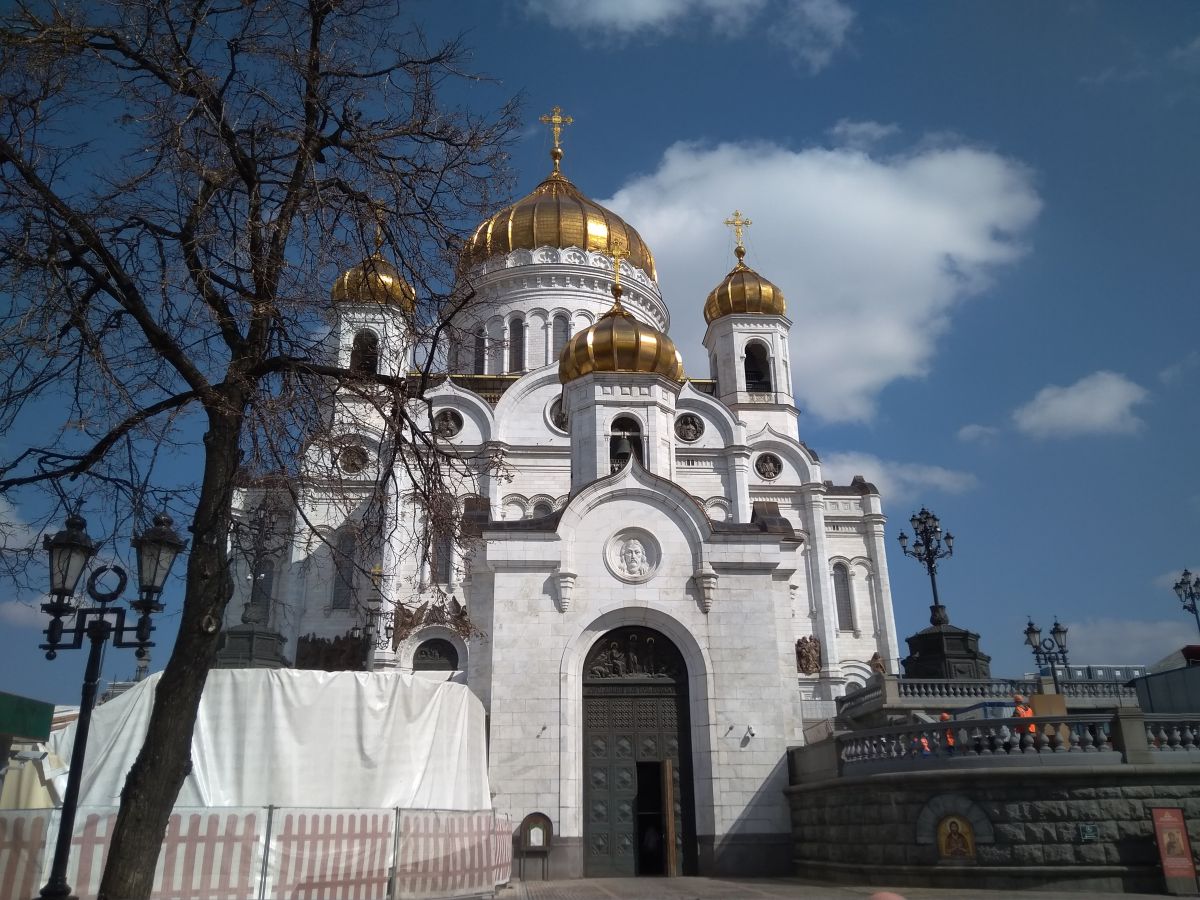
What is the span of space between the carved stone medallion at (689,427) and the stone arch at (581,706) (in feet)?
51.0

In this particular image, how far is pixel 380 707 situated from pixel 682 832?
6425 millimetres

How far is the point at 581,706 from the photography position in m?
16.4

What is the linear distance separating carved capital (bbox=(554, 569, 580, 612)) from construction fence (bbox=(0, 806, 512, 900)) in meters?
7.00

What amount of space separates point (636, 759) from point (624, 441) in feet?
22.6

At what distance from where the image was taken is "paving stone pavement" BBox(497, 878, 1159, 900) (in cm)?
1113

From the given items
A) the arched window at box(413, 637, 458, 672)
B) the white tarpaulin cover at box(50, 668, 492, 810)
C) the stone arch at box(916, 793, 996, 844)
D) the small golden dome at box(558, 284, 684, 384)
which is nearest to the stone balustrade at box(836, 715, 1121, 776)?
the stone arch at box(916, 793, 996, 844)

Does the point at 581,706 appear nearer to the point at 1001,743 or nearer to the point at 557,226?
A: the point at 1001,743

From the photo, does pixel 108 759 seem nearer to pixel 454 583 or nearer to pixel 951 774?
pixel 951 774

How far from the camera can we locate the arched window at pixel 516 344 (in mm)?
36469

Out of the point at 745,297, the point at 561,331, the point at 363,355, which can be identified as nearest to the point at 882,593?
the point at 745,297

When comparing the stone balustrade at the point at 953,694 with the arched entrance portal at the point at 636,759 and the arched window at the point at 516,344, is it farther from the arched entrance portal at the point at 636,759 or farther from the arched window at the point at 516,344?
the arched window at the point at 516,344

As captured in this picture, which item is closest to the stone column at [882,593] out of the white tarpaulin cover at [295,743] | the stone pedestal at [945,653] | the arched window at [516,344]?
the stone pedestal at [945,653]

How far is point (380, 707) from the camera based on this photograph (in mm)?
12398

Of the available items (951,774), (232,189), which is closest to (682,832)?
(951,774)
